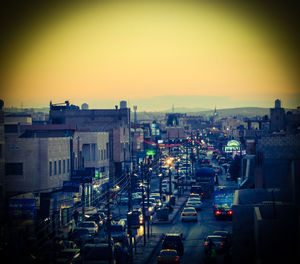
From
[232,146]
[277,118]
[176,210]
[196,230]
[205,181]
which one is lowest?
[196,230]

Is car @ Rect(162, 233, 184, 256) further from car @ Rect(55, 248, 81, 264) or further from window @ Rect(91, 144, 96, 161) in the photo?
window @ Rect(91, 144, 96, 161)

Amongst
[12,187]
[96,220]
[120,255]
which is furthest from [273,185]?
[12,187]

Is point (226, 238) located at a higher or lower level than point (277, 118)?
lower

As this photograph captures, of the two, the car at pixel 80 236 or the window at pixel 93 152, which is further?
the window at pixel 93 152

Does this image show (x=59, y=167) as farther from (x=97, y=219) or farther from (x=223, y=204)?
(x=223, y=204)

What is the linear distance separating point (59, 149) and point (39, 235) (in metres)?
13.5

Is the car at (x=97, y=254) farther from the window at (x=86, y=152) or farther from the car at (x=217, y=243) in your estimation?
the window at (x=86, y=152)

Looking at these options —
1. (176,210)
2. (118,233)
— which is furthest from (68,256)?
(176,210)

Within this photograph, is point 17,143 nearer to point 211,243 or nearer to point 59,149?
point 59,149

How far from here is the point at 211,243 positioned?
26859 millimetres

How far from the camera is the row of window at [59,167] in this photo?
43.1 meters

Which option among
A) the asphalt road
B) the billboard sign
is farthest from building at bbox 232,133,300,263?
the billboard sign

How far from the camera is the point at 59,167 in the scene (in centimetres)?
4481

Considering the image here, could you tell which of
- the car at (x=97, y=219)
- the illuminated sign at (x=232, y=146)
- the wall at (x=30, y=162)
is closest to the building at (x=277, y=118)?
the illuminated sign at (x=232, y=146)
